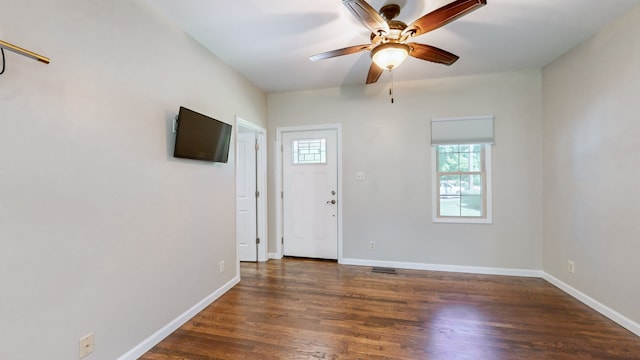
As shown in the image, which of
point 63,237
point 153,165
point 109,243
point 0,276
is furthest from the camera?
point 153,165

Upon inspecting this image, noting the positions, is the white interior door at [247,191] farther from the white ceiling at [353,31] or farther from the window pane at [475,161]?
the window pane at [475,161]

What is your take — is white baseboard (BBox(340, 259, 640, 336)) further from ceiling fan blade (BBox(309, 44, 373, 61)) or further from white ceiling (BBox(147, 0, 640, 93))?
ceiling fan blade (BBox(309, 44, 373, 61))

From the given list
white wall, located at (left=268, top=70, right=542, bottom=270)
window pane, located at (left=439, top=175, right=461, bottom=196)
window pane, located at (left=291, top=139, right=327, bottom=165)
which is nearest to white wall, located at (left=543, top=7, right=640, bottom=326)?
white wall, located at (left=268, top=70, right=542, bottom=270)

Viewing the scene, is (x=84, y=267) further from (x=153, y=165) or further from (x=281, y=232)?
(x=281, y=232)

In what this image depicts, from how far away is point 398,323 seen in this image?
225 cm

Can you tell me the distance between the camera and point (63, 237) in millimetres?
1446

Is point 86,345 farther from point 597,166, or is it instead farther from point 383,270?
point 597,166

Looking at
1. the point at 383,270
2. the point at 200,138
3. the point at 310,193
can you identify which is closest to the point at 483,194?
the point at 383,270

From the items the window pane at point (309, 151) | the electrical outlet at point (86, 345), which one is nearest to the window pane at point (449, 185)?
the window pane at point (309, 151)

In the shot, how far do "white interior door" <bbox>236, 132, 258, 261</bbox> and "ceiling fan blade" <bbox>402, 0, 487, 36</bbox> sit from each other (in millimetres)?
2680

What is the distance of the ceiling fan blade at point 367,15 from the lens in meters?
1.53

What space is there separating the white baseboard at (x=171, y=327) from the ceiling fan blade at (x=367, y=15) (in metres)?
2.65

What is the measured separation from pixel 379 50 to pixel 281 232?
297 cm

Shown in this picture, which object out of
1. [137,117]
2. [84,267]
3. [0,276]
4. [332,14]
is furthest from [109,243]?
[332,14]
